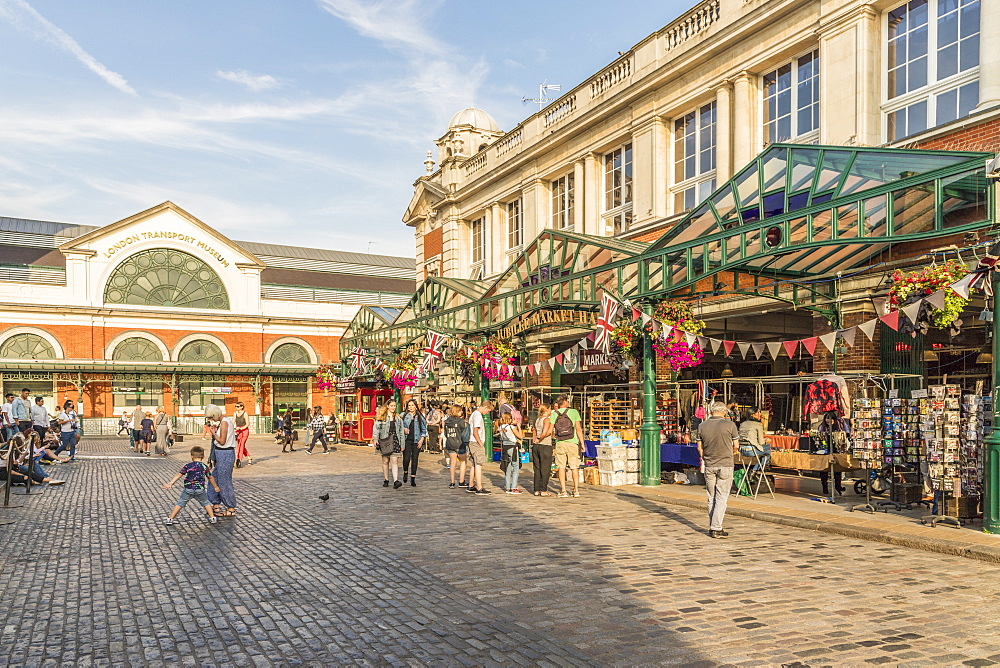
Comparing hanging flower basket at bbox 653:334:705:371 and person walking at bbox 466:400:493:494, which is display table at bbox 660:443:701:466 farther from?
person walking at bbox 466:400:493:494

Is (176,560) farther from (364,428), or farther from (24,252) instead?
(24,252)

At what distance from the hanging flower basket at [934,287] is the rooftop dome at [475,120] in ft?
89.3

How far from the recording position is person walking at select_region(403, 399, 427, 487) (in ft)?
56.4

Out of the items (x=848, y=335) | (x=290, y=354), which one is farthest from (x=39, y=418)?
(x=290, y=354)

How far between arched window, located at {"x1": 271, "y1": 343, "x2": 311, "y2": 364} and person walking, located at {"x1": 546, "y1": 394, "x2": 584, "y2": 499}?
40.0 meters

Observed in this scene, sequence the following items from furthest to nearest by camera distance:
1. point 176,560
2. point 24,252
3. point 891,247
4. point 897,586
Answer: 1. point 24,252
2. point 891,247
3. point 176,560
4. point 897,586

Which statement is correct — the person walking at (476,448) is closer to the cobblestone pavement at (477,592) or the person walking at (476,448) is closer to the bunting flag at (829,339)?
the cobblestone pavement at (477,592)

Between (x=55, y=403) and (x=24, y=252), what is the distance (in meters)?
16.4

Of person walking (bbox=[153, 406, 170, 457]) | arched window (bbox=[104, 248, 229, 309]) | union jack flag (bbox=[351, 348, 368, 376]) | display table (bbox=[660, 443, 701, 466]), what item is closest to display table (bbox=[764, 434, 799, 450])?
display table (bbox=[660, 443, 701, 466])

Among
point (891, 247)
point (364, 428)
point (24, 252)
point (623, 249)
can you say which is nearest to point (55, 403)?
point (24, 252)

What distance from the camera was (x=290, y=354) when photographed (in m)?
52.7

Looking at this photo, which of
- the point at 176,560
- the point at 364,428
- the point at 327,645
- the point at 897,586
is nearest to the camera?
the point at 327,645

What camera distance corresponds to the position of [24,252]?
55.7 meters

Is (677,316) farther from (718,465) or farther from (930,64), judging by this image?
(930,64)
